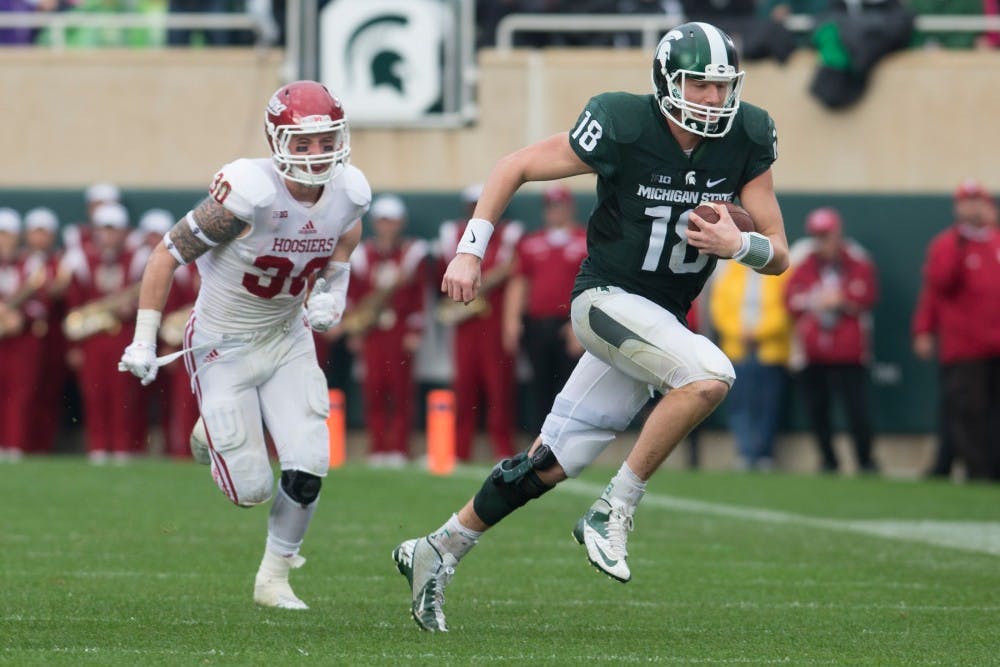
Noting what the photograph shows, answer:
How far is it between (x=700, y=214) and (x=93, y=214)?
9.44 metres

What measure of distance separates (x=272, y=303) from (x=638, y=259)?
1.39 m

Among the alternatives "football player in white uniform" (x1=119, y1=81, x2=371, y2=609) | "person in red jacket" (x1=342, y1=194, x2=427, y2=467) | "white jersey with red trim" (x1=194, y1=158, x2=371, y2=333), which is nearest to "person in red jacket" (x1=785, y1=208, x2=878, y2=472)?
"person in red jacket" (x1=342, y1=194, x2=427, y2=467)

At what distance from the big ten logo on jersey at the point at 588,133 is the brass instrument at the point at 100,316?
856cm

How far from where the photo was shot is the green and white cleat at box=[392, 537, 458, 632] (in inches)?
230

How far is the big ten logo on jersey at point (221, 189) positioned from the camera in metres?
6.21

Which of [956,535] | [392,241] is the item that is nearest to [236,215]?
[956,535]

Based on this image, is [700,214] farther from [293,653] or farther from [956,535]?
[956,535]

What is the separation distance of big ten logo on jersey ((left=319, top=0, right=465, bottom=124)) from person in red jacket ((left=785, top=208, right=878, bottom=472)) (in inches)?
122

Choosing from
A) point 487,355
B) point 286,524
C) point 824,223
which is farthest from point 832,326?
point 286,524

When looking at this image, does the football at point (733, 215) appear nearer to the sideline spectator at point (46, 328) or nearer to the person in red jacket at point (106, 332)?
the person in red jacket at point (106, 332)

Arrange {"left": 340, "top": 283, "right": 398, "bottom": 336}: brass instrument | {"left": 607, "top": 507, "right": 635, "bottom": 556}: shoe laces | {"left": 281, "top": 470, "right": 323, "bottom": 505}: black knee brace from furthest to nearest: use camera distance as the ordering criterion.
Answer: {"left": 340, "top": 283, "right": 398, "bottom": 336}: brass instrument, {"left": 281, "top": 470, "right": 323, "bottom": 505}: black knee brace, {"left": 607, "top": 507, "right": 635, "bottom": 556}: shoe laces

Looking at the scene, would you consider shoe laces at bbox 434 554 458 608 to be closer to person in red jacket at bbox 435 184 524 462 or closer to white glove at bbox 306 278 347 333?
white glove at bbox 306 278 347 333

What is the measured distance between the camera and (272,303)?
6.57 meters

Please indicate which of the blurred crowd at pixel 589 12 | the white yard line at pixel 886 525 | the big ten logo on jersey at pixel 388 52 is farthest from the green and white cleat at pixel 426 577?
the blurred crowd at pixel 589 12
